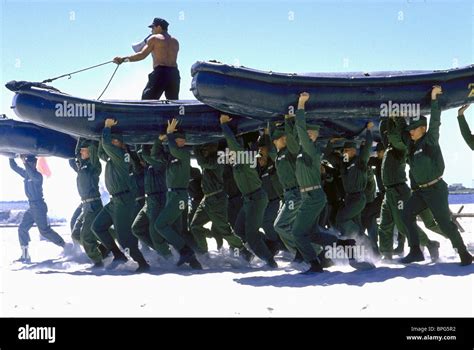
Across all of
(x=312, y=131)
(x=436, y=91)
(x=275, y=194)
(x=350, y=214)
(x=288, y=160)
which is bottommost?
(x=350, y=214)

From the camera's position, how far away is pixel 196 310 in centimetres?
527

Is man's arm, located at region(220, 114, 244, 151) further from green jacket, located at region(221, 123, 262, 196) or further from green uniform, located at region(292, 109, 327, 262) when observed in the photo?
green uniform, located at region(292, 109, 327, 262)

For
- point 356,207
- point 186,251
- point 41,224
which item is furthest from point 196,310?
point 41,224

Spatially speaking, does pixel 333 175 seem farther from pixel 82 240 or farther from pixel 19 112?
pixel 19 112

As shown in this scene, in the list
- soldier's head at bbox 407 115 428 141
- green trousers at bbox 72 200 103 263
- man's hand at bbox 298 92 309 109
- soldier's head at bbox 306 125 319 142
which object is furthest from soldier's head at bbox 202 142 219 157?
soldier's head at bbox 407 115 428 141

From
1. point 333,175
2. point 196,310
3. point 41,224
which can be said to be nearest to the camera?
point 196,310

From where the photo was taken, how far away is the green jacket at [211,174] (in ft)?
29.9

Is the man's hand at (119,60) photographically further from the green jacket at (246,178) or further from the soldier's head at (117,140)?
the green jacket at (246,178)

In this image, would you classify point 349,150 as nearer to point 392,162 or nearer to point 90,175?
point 392,162

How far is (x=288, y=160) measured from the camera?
743cm

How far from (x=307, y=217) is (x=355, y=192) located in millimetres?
1789

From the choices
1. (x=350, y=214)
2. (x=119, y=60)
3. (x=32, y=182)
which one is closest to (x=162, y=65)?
(x=119, y=60)

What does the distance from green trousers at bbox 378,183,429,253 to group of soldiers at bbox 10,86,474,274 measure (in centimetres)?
1

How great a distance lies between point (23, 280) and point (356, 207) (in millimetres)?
4383
